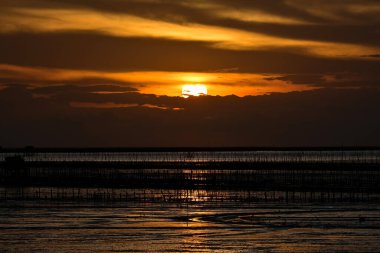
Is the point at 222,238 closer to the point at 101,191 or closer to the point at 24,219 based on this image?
the point at 24,219

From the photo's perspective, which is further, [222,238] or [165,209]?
[165,209]

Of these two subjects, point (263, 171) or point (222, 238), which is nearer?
point (222, 238)

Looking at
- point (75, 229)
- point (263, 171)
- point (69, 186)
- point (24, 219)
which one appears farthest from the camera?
point (263, 171)

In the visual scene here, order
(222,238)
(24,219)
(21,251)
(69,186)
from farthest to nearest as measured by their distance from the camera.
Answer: (69,186)
(24,219)
(222,238)
(21,251)

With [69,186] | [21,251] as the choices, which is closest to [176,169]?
[69,186]

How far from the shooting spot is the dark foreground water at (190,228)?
37.7 m

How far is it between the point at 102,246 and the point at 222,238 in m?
6.19

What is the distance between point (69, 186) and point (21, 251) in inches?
1921

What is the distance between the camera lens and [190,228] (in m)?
44.7

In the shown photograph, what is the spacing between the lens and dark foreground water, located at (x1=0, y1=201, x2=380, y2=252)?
37.7 meters

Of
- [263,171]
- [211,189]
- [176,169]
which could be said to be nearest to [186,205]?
[211,189]

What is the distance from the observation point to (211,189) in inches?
3105

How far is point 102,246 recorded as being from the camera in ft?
124

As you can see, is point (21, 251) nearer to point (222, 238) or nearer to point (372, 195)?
point (222, 238)
